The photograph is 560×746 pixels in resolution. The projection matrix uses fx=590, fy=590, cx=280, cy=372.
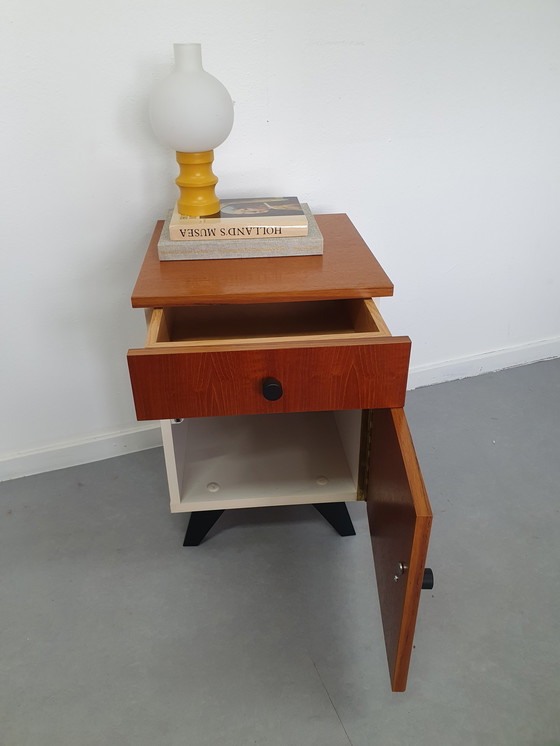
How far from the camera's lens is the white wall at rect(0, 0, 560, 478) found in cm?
111

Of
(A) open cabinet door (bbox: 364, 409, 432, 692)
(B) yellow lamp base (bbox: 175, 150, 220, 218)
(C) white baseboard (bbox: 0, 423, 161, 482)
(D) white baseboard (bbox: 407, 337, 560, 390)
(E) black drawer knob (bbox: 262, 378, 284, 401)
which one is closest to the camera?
(A) open cabinet door (bbox: 364, 409, 432, 692)

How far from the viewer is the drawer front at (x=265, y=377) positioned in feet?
2.60

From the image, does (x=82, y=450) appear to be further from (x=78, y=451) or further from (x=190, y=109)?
(x=190, y=109)

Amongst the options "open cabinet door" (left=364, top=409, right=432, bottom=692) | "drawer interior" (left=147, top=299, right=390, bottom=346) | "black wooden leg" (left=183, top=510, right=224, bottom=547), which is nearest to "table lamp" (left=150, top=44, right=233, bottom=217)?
"drawer interior" (left=147, top=299, right=390, bottom=346)

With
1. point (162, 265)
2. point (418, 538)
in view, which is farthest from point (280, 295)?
point (418, 538)

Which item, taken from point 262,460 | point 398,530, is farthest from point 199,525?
point 398,530

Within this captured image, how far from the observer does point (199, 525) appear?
120 cm

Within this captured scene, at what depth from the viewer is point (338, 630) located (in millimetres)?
1042

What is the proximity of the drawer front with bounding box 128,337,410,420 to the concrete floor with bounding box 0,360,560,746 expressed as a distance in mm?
451

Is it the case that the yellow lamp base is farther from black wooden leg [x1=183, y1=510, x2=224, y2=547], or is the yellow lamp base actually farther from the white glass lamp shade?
black wooden leg [x1=183, y1=510, x2=224, y2=547]

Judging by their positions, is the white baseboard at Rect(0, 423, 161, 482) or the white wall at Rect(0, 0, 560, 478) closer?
the white wall at Rect(0, 0, 560, 478)

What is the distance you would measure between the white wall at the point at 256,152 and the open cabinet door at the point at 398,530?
67 cm

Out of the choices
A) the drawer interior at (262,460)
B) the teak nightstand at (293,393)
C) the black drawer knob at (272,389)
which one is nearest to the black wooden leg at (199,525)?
the teak nightstand at (293,393)

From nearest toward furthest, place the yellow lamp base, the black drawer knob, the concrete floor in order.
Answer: the black drawer knob
the concrete floor
the yellow lamp base
